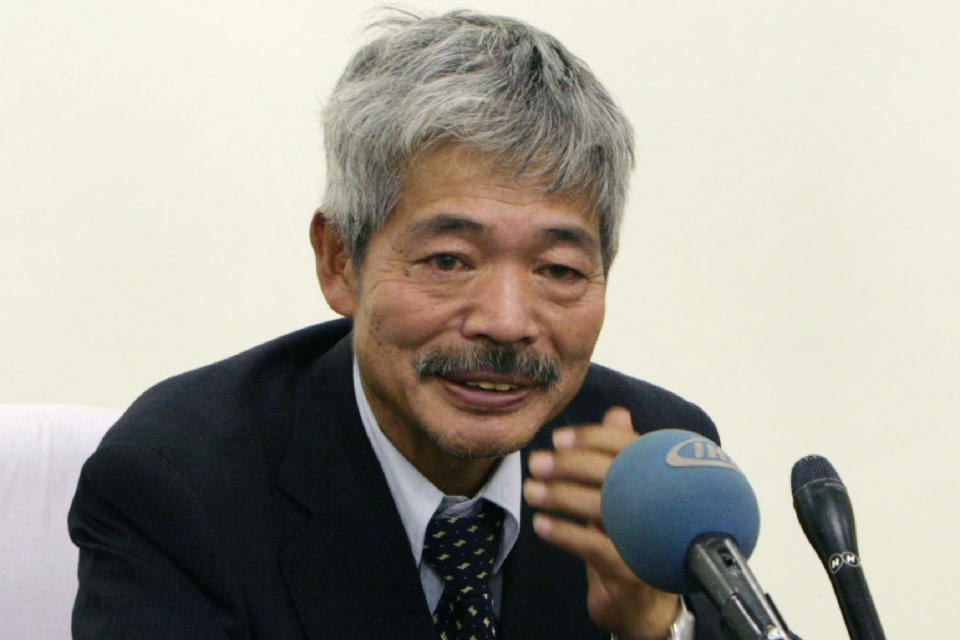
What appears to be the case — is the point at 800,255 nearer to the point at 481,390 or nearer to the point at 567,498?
the point at 481,390

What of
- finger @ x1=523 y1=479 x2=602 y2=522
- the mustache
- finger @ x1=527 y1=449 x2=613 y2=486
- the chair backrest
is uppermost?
the mustache

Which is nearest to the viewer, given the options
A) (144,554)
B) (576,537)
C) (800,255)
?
(576,537)

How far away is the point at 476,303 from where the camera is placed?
5.27 feet

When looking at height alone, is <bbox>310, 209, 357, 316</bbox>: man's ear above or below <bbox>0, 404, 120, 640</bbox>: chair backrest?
above

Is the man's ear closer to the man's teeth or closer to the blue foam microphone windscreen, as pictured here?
the man's teeth

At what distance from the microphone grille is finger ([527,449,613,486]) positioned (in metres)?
0.22

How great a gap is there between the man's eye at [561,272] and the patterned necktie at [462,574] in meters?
0.40

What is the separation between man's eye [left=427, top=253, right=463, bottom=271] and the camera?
5.38 feet

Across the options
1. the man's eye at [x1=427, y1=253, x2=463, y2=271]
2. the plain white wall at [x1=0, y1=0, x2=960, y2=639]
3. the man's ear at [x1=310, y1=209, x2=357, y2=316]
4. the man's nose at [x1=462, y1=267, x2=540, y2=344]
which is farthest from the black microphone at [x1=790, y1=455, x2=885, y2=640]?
the plain white wall at [x1=0, y1=0, x2=960, y2=639]

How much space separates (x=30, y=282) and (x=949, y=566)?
2.41m

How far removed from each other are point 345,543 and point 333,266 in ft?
1.40

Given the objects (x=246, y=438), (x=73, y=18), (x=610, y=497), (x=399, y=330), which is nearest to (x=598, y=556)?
(x=610, y=497)

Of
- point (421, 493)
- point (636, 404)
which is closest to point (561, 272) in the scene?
point (421, 493)

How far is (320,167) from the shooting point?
2.80 meters
